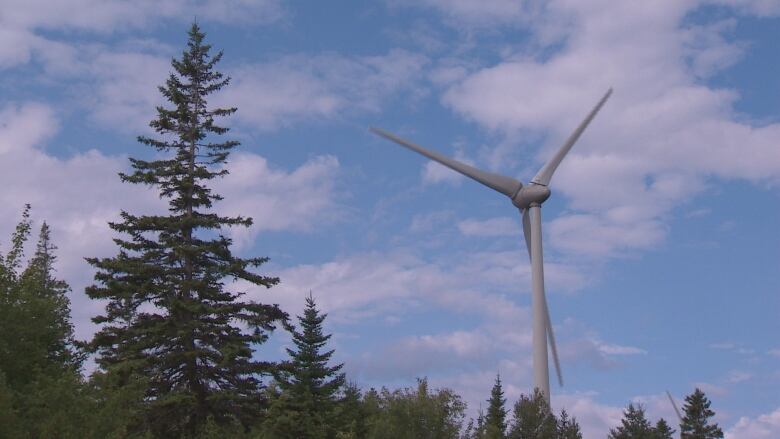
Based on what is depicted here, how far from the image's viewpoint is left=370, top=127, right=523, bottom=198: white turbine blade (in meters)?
62.9

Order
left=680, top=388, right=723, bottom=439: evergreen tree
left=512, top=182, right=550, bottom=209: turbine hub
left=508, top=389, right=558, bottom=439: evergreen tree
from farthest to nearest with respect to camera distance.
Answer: left=680, top=388, right=723, bottom=439: evergreen tree, left=512, top=182, right=550, bottom=209: turbine hub, left=508, top=389, right=558, bottom=439: evergreen tree

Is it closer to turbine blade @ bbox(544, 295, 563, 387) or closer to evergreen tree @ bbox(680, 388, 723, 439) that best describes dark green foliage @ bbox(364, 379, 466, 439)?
turbine blade @ bbox(544, 295, 563, 387)

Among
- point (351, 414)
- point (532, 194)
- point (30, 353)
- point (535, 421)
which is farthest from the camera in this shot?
point (351, 414)

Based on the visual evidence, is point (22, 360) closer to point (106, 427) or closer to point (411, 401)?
point (106, 427)

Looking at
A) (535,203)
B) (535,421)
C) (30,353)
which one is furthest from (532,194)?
(30,353)

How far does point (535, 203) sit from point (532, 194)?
0.68 metres

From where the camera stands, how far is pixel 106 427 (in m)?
31.0

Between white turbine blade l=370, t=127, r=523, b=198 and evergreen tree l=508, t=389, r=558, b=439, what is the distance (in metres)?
14.4

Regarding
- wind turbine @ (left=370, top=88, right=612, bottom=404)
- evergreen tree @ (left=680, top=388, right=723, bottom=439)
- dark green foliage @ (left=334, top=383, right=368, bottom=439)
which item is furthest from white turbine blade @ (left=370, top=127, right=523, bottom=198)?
evergreen tree @ (left=680, top=388, right=723, bottom=439)

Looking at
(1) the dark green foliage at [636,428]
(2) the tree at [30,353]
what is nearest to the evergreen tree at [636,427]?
(1) the dark green foliage at [636,428]

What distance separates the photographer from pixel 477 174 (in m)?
65.6

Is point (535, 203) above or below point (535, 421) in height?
above

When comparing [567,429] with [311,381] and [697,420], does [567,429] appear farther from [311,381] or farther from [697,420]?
[697,420]

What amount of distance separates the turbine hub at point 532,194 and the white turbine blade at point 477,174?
56 cm
